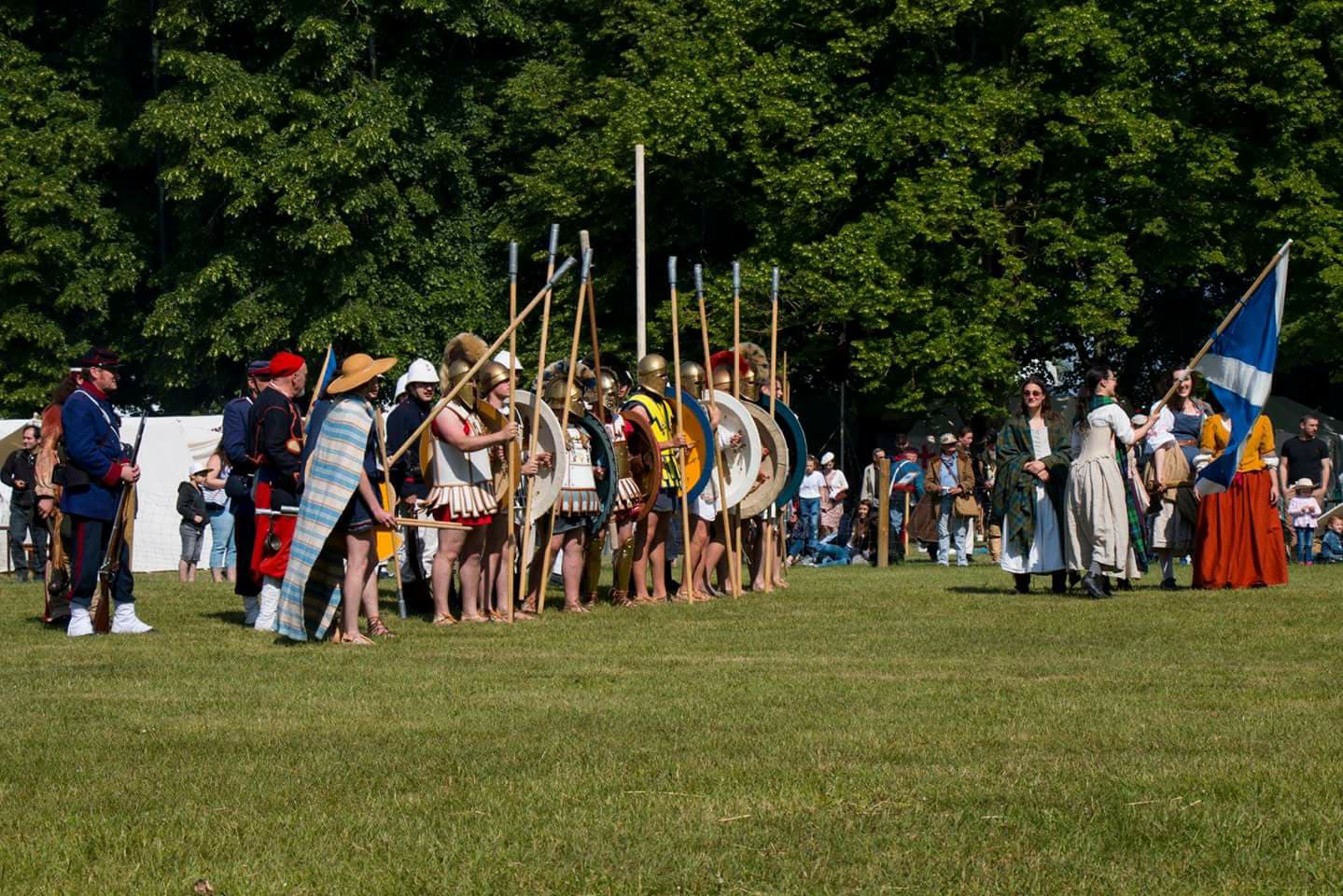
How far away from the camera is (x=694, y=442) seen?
642 inches

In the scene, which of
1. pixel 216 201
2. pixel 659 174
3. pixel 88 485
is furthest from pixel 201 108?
pixel 88 485

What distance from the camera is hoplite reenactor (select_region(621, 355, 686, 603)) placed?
15531 millimetres

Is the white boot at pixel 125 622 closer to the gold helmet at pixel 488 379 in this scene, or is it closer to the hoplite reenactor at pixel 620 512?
the gold helmet at pixel 488 379

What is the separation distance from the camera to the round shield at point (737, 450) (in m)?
16.6

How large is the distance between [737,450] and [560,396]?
235cm

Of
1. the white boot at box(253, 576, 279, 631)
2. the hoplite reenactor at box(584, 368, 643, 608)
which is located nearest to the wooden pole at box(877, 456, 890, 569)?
the hoplite reenactor at box(584, 368, 643, 608)

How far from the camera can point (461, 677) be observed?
9555 millimetres

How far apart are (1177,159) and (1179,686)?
79.7 feet

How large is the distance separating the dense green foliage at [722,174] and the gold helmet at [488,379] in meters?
17.9

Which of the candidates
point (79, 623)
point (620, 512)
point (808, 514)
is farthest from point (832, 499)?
point (79, 623)

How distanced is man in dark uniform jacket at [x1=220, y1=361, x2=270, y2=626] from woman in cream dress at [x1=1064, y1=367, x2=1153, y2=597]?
6217 mm

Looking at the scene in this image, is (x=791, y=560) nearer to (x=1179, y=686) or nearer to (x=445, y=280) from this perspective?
(x=445, y=280)

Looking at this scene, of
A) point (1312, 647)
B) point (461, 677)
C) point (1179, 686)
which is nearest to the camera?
point (1179, 686)

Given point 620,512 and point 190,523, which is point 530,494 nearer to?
point 620,512
